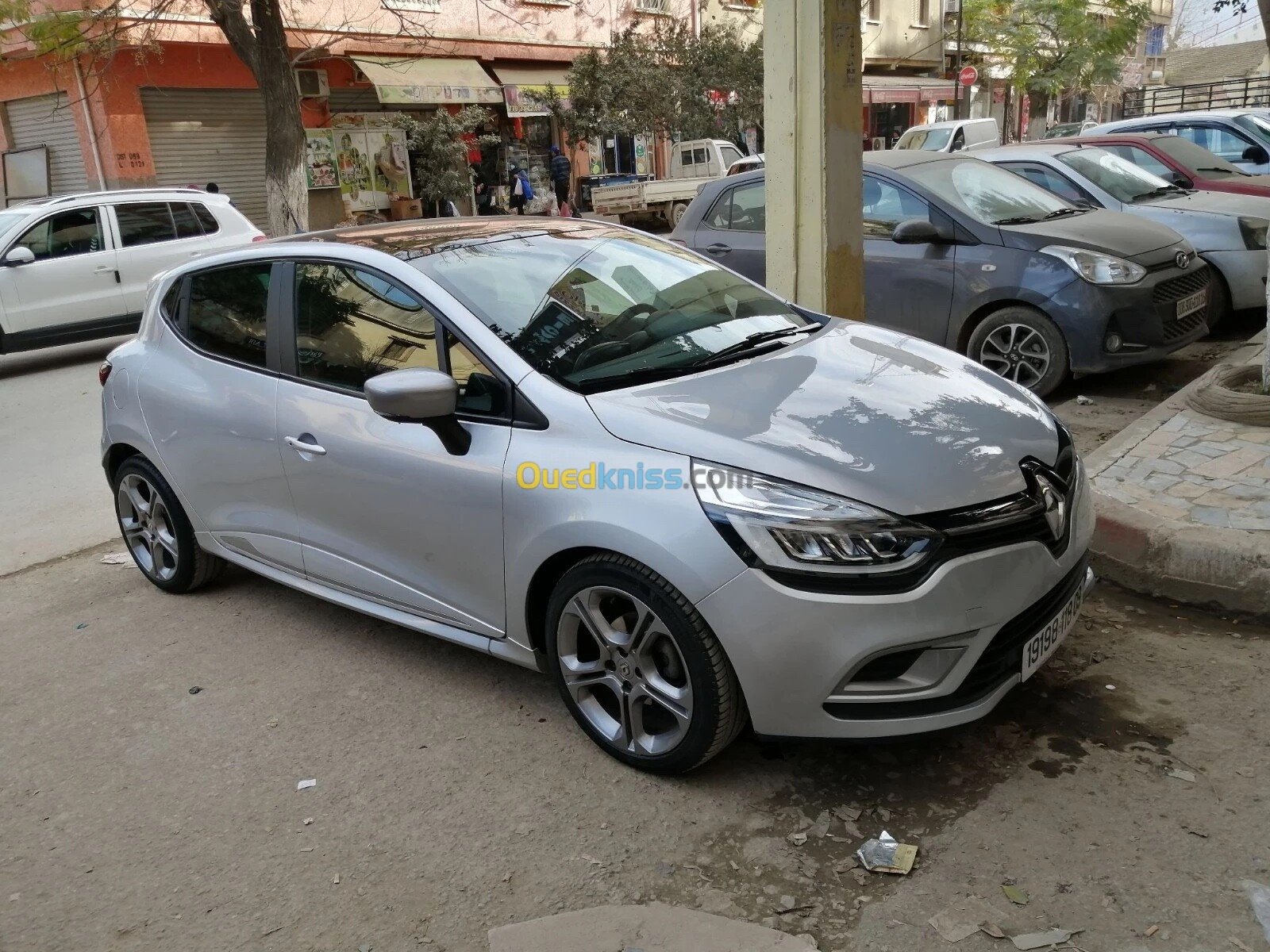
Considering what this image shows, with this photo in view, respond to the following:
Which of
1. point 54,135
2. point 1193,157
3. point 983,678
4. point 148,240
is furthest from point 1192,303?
point 54,135

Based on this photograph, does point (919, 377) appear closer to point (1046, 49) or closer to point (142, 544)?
point (142, 544)

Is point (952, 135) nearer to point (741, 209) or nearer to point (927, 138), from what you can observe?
point (927, 138)

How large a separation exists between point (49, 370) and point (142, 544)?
25.4 feet

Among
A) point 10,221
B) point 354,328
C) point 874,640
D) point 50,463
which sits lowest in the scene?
point 50,463

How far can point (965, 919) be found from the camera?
249 centimetres

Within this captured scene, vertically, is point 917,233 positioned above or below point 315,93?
below

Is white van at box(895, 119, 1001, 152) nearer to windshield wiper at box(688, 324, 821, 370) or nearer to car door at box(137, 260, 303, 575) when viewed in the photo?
windshield wiper at box(688, 324, 821, 370)

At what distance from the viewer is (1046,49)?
3934 cm

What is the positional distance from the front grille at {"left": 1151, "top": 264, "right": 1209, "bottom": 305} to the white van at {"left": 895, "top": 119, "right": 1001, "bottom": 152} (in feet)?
58.2

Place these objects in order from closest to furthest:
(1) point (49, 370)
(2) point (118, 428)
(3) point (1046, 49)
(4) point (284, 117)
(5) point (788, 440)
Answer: (5) point (788, 440), (2) point (118, 428), (1) point (49, 370), (4) point (284, 117), (3) point (1046, 49)

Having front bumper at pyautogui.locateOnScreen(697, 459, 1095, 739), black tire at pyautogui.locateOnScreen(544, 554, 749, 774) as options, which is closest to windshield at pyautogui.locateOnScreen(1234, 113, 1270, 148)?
front bumper at pyautogui.locateOnScreen(697, 459, 1095, 739)

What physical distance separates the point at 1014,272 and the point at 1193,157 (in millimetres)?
4712

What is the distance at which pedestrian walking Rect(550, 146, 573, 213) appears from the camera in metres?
24.8

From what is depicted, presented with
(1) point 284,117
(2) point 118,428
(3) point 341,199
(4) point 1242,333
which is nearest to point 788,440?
(2) point 118,428
